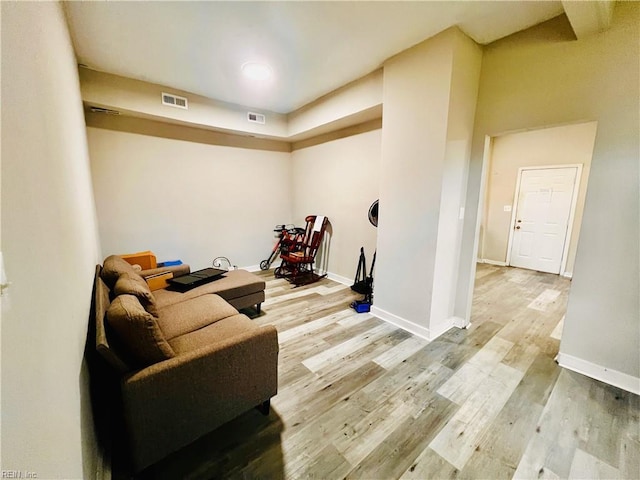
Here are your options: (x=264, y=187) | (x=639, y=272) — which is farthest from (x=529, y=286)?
(x=264, y=187)

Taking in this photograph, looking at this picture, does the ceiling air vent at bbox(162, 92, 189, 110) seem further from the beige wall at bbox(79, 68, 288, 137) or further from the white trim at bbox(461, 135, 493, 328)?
the white trim at bbox(461, 135, 493, 328)

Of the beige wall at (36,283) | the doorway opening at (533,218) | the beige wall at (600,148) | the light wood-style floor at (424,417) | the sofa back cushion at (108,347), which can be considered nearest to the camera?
the beige wall at (36,283)

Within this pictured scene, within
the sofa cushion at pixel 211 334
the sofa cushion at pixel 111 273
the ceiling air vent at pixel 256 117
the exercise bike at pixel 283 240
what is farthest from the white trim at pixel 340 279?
the sofa cushion at pixel 111 273

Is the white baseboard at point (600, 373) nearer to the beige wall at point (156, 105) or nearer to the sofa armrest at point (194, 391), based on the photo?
the sofa armrest at point (194, 391)

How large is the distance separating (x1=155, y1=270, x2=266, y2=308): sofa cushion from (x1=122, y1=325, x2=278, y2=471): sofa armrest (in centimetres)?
123

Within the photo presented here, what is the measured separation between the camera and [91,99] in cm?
289

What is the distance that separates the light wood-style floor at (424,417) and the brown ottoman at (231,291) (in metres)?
0.54

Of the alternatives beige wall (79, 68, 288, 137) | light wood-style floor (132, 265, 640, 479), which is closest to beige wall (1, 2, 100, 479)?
light wood-style floor (132, 265, 640, 479)

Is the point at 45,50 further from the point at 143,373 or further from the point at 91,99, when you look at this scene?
the point at 91,99

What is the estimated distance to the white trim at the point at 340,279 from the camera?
426 cm

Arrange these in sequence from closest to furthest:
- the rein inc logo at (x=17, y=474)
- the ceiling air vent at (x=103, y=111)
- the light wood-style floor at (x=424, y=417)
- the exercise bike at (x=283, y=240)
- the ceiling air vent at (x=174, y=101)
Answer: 1. the rein inc logo at (x=17, y=474)
2. the light wood-style floor at (x=424, y=417)
3. the ceiling air vent at (x=103, y=111)
4. the ceiling air vent at (x=174, y=101)
5. the exercise bike at (x=283, y=240)

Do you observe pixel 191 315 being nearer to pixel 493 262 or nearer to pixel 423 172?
pixel 423 172

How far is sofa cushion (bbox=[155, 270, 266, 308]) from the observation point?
99.8 inches

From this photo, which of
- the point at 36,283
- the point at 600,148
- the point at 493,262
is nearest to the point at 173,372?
the point at 36,283
